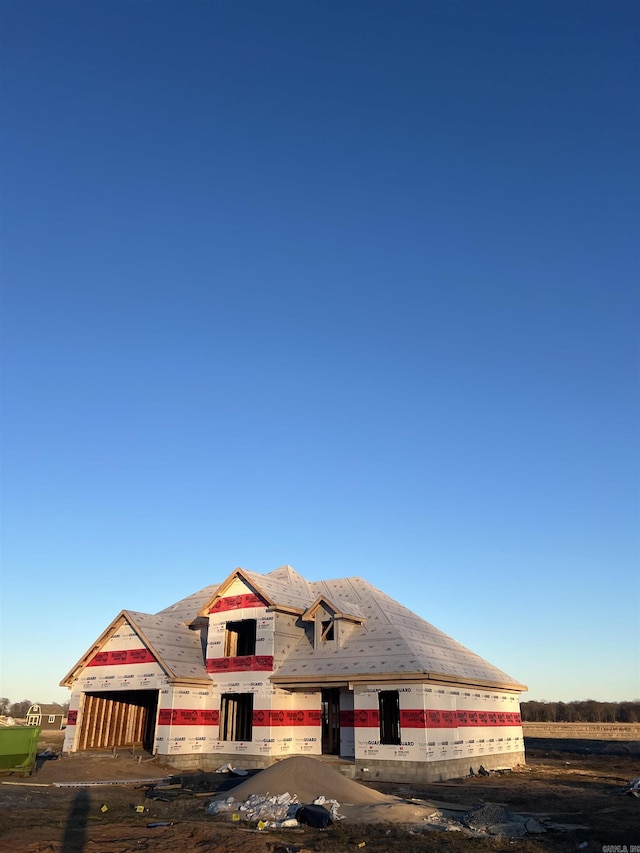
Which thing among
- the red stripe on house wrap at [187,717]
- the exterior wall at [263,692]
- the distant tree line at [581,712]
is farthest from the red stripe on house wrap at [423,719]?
the distant tree line at [581,712]

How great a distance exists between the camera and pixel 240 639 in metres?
33.0

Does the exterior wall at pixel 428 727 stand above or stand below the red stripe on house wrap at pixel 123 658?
below

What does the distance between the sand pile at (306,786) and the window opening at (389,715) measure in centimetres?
807

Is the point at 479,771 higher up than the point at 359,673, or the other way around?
the point at 359,673

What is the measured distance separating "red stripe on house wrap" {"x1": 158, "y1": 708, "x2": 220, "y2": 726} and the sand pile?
12008 mm

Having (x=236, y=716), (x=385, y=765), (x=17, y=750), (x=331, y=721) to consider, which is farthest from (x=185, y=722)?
(x=385, y=765)

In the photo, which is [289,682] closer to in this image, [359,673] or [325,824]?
[359,673]

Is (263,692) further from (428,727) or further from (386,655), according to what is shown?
(428,727)

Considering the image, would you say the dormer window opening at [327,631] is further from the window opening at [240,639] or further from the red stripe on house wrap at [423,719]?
the window opening at [240,639]

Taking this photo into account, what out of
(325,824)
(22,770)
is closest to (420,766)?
(325,824)

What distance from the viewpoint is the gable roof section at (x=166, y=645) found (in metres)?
30.5

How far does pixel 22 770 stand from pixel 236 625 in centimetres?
1121

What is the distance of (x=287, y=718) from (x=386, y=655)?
20.0ft

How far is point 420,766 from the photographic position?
2433 cm
